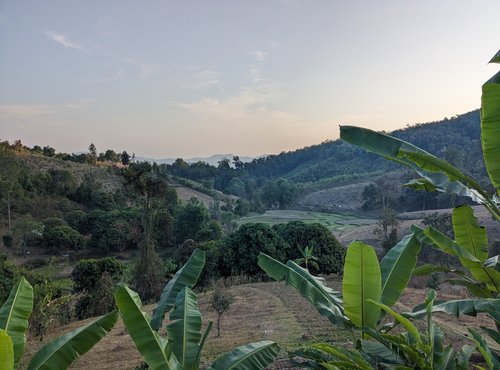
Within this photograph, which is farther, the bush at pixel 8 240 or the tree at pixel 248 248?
the bush at pixel 8 240

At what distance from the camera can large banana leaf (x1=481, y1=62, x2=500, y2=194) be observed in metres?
2.59

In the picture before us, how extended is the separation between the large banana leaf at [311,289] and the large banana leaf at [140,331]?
1.13 m

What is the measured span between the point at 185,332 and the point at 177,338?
0.06 meters

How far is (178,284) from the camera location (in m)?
3.35

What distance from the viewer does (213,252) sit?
1803 centimetres

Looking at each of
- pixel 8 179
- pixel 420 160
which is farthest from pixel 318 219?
pixel 420 160

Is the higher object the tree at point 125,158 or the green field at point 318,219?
the tree at point 125,158

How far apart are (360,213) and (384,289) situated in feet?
155

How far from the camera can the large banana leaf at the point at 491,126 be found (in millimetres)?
2592

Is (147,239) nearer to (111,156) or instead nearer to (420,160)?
(420,160)

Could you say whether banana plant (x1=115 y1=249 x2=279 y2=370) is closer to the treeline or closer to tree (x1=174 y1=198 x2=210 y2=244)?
tree (x1=174 y1=198 x2=210 y2=244)

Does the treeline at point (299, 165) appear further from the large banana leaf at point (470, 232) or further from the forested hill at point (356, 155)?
the large banana leaf at point (470, 232)

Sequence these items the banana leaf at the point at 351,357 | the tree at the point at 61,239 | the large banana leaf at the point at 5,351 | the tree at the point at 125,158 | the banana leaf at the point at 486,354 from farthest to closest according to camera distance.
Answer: the tree at the point at 125,158 → the tree at the point at 61,239 → the banana leaf at the point at 351,357 → the banana leaf at the point at 486,354 → the large banana leaf at the point at 5,351

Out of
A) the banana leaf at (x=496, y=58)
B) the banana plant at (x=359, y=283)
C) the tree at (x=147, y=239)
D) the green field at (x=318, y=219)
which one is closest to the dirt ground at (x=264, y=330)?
the banana plant at (x=359, y=283)
